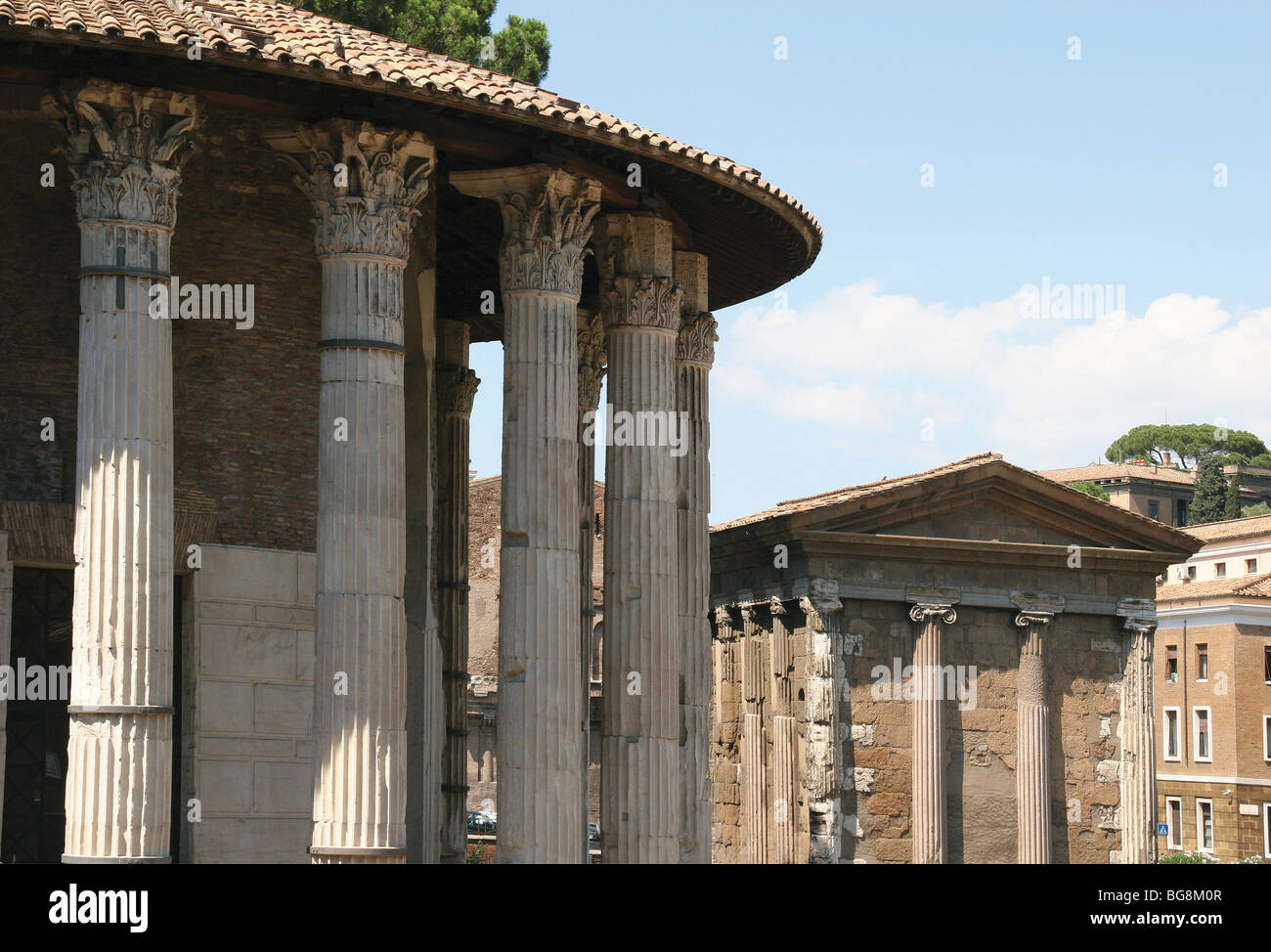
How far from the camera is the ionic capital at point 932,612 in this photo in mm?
23688

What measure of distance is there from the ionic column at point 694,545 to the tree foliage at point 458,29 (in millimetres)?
13540

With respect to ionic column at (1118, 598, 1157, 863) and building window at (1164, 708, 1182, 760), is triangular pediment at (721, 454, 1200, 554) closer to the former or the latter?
ionic column at (1118, 598, 1157, 863)

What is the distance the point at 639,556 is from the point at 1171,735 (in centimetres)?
3229

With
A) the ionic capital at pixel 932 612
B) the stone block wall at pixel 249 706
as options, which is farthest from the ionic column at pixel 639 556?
the ionic capital at pixel 932 612

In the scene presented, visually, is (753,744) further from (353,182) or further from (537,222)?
(353,182)

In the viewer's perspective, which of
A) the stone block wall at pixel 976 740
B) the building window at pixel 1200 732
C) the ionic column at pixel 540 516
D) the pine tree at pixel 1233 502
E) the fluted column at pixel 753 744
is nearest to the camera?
the ionic column at pixel 540 516

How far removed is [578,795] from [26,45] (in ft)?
20.1

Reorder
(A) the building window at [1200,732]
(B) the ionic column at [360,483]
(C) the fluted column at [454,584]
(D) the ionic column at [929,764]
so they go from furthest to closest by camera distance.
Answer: (A) the building window at [1200,732], (D) the ionic column at [929,764], (C) the fluted column at [454,584], (B) the ionic column at [360,483]

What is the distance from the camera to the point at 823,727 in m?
23.1

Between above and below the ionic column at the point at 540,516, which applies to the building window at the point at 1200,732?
below

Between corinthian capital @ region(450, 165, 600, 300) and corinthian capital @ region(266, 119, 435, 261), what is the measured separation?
1.05 m

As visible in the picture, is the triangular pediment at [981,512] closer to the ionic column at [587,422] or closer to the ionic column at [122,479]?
the ionic column at [587,422]

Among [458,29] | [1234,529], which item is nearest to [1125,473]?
[1234,529]

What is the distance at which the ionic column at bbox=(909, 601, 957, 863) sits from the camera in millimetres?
23250
